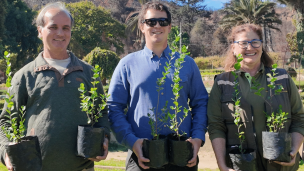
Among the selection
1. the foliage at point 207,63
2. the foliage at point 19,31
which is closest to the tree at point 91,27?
the foliage at point 19,31

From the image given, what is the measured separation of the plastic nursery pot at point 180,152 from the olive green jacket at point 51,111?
0.69 meters

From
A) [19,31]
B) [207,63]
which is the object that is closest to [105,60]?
[19,31]

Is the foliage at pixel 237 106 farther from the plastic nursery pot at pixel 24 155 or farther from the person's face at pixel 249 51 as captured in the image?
the plastic nursery pot at pixel 24 155

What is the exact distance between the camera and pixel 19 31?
90.9 ft

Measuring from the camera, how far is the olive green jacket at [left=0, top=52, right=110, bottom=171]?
7.78ft

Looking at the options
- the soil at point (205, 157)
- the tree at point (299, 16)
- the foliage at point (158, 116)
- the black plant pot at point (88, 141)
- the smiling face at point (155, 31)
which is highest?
the tree at point (299, 16)

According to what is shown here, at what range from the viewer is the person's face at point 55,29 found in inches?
96.6

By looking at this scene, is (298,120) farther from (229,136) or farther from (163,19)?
(163,19)

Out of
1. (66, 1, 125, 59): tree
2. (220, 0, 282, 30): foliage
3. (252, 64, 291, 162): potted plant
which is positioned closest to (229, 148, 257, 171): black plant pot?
(252, 64, 291, 162): potted plant

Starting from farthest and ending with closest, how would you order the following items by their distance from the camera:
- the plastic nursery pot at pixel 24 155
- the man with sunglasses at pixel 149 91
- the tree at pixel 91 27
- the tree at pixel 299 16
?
1. the tree at pixel 91 27
2. the tree at pixel 299 16
3. the man with sunglasses at pixel 149 91
4. the plastic nursery pot at pixel 24 155

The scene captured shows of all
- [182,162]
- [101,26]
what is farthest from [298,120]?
[101,26]

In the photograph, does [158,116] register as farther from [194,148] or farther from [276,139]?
[276,139]

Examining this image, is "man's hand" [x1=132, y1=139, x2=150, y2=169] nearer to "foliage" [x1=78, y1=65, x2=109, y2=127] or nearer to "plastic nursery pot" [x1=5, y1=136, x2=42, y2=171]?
"foliage" [x1=78, y1=65, x2=109, y2=127]

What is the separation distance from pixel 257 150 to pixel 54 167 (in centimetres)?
158
